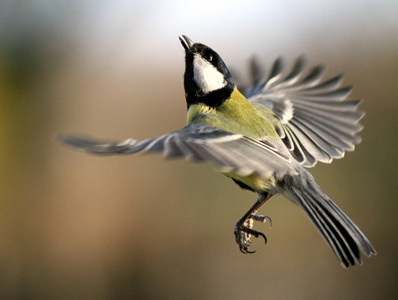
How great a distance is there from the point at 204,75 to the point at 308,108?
0.77m

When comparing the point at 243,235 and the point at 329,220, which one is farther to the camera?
the point at 243,235

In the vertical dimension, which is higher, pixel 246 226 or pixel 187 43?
pixel 187 43

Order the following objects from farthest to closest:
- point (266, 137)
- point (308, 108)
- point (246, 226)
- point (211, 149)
Answer: point (308, 108)
point (246, 226)
point (266, 137)
point (211, 149)

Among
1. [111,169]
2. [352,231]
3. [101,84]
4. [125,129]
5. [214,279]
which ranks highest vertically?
[101,84]

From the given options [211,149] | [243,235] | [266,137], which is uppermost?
[266,137]

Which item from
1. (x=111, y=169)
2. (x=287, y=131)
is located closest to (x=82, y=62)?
(x=111, y=169)

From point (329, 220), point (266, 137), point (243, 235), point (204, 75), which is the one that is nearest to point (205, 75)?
point (204, 75)

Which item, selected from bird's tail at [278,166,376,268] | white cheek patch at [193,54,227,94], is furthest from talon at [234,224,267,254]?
white cheek patch at [193,54,227,94]

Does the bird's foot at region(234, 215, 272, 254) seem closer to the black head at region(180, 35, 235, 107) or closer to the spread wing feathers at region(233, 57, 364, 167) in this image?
the spread wing feathers at region(233, 57, 364, 167)

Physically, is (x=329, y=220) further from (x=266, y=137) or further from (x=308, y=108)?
(x=308, y=108)

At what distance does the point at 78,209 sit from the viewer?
555cm

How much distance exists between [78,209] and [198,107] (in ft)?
12.7

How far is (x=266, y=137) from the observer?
1.91m

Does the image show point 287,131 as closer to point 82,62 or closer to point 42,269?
point 42,269
